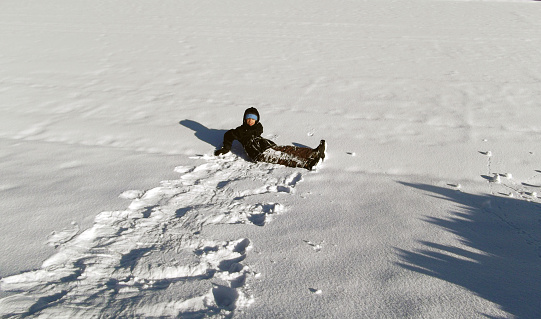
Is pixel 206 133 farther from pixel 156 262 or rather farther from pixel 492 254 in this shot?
pixel 492 254

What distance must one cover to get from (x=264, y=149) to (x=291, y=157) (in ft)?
1.08

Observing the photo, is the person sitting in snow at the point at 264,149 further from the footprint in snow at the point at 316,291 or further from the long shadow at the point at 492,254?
the footprint in snow at the point at 316,291

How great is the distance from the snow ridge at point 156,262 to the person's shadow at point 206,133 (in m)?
1.11

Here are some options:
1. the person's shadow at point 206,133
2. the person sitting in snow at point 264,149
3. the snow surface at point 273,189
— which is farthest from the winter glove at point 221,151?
the person's shadow at point 206,133

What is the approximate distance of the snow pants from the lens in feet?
13.5

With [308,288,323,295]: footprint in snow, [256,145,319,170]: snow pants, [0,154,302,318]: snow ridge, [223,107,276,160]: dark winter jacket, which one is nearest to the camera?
[0,154,302,318]: snow ridge

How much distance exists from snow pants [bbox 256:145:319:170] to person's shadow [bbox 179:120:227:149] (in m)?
0.80

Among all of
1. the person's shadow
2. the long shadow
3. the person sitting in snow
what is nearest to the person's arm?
the person sitting in snow

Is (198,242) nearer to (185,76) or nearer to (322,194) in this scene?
(322,194)

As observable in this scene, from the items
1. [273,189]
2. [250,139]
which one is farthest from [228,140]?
[273,189]

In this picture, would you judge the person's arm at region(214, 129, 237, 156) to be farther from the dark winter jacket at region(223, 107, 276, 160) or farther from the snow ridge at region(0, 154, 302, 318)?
the snow ridge at region(0, 154, 302, 318)

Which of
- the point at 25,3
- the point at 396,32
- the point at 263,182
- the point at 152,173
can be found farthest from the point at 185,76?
the point at 25,3

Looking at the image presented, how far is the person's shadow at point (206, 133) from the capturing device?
4875 mm

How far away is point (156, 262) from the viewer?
270cm
